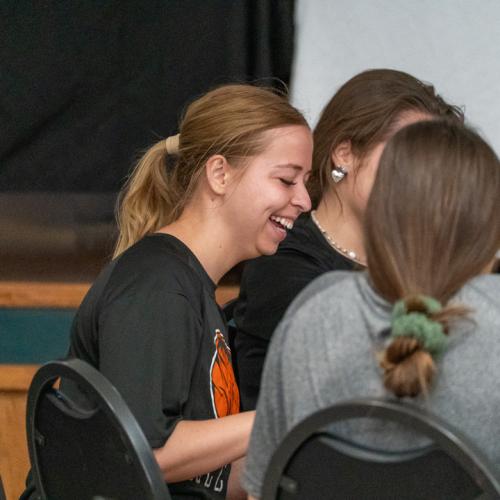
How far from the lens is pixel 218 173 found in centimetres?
139

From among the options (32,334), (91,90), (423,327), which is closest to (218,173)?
(423,327)

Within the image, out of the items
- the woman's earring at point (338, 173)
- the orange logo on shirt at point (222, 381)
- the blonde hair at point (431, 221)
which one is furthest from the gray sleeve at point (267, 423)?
the woman's earring at point (338, 173)

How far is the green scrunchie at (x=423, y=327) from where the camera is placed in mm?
799

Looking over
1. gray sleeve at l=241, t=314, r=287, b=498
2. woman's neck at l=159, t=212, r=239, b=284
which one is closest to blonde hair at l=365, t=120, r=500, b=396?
gray sleeve at l=241, t=314, r=287, b=498

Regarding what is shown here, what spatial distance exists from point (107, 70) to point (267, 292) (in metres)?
0.97

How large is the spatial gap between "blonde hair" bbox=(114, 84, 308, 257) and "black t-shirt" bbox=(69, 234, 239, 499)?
156 mm

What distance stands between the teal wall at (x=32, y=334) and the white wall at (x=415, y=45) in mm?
885

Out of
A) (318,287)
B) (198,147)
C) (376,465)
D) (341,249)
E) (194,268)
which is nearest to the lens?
(376,465)

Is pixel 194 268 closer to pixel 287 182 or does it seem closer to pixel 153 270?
pixel 153 270

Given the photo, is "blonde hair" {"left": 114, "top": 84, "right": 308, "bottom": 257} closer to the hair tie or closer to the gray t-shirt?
the hair tie

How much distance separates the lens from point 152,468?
93 centimetres

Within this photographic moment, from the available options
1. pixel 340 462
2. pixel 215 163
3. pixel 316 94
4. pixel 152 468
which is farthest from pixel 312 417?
pixel 316 94

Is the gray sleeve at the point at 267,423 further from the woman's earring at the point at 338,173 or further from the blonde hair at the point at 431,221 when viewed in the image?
the woman's earring at the point at 338,173

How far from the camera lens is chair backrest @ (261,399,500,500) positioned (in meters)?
0.75
